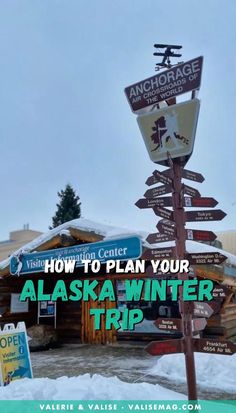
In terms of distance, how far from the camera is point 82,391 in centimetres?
509

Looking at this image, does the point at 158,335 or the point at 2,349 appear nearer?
the point at 2,349

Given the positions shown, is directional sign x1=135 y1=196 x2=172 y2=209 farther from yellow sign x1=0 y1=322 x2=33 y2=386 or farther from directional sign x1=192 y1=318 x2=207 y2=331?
yellow sign x1=0 y1=322 x2=33 y2=386

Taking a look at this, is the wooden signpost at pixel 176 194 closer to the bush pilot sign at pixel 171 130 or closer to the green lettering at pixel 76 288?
the bush pilot sign at pixel 171 130

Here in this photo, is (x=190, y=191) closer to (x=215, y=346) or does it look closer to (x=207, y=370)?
(x=215, y=346)

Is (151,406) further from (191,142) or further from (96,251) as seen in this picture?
(96,251)

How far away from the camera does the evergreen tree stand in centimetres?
3409

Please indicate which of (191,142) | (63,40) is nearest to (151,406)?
(191,142)

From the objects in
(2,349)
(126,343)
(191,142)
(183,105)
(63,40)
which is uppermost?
(63,40)

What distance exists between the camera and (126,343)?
11234 millimetres

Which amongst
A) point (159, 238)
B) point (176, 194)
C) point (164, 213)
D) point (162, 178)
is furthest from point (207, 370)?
point (162, 178)

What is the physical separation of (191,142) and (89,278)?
26.3ft

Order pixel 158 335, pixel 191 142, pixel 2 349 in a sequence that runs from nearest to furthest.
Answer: pixel 191 142
pixel 2 349
pixel 158 335

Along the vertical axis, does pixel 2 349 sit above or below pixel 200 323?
below

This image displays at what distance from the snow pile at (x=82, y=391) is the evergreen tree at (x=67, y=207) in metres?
28.5
